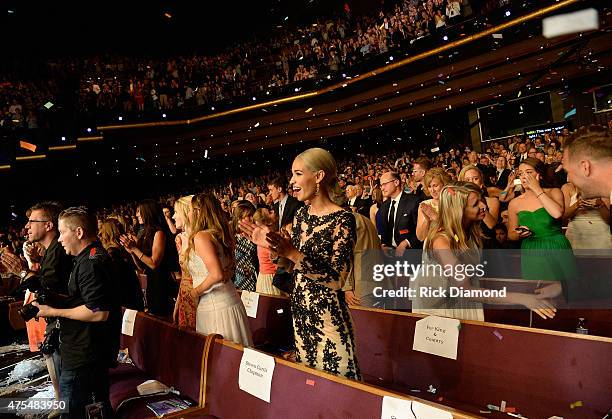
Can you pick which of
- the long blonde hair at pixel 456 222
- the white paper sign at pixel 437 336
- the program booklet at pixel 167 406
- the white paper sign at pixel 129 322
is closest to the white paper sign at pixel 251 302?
the white paper sign at pixel 129 322

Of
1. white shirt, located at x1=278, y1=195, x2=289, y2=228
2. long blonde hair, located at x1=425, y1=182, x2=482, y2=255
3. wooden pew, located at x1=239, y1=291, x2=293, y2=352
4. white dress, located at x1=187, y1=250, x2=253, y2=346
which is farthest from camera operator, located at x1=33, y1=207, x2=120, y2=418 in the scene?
white shirt, located at x1=278, y1=195, x2=289, y2=228

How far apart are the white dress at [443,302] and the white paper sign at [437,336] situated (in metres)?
0.14

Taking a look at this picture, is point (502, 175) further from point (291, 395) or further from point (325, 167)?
point (291, 395)

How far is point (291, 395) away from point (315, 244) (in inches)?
24.2

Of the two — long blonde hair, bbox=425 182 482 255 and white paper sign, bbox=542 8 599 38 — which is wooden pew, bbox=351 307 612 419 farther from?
white paper sign, bbox=542 8 599 38

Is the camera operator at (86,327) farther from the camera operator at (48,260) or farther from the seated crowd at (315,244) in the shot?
the camera operator at (48,260)

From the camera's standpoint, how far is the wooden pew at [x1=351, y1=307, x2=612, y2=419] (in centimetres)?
195

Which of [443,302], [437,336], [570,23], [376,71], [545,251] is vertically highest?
[376,71]

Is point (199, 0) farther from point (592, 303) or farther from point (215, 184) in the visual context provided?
point (592, 303)

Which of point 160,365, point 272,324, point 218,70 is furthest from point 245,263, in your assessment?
point 218,70

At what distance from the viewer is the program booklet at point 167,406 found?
2.47 m

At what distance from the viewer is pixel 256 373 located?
2.12 meters

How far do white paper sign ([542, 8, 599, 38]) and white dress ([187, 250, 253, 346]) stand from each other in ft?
29.1

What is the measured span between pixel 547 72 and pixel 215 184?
10.4 metres
